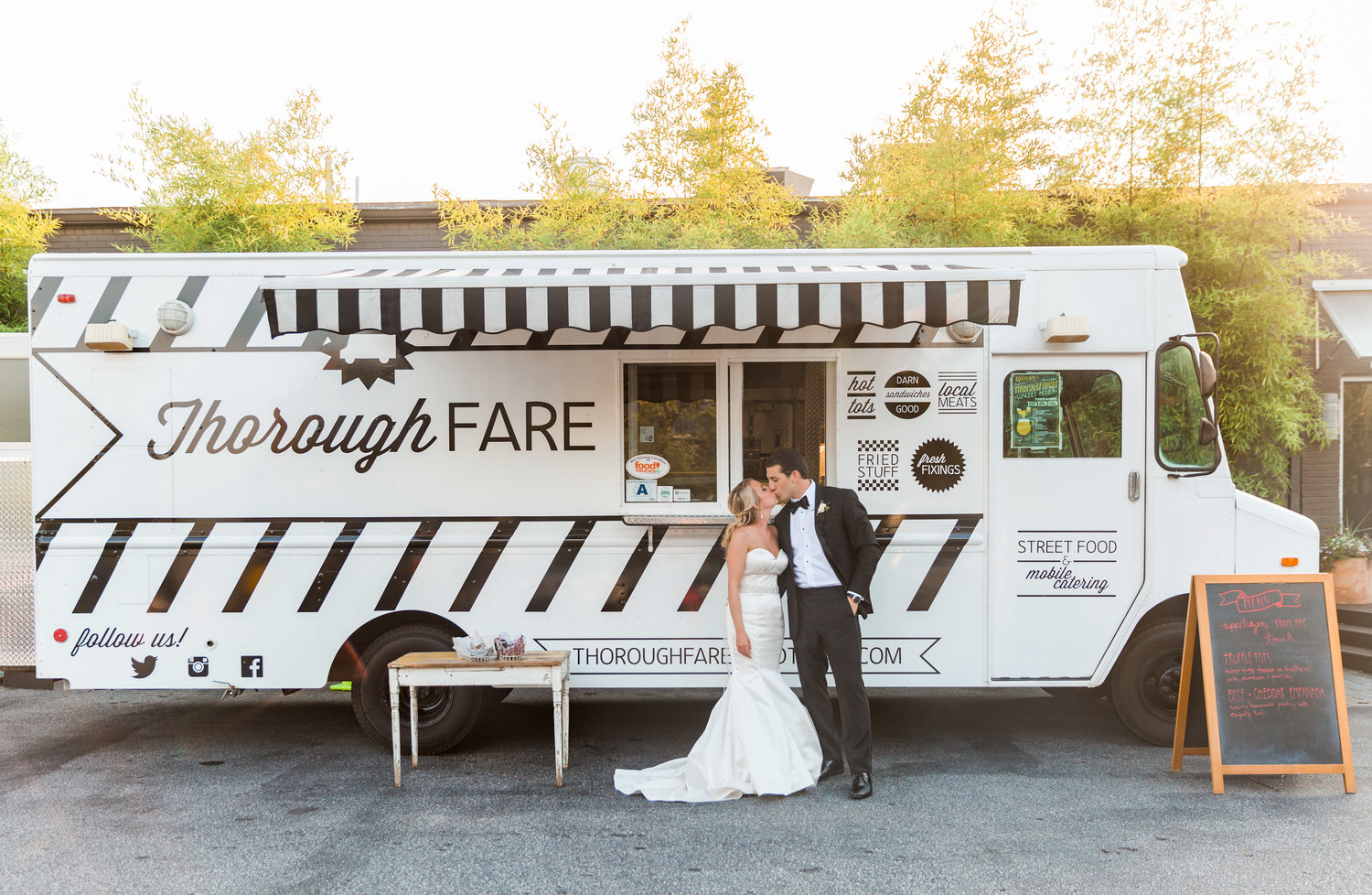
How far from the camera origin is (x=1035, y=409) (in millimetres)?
5008

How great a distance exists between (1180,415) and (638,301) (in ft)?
10.6

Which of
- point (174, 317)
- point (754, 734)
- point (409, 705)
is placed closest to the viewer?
point (754, 734)

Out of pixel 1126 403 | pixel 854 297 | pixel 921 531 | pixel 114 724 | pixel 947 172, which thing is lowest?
pixel 114 724

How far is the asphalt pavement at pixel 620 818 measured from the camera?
362 centimetres

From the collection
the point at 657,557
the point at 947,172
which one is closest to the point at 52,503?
the point at 657,557

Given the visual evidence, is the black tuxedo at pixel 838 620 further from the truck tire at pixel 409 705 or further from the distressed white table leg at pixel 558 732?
the truck tire at pixel 409 705

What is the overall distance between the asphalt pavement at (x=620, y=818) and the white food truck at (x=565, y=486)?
0.51m

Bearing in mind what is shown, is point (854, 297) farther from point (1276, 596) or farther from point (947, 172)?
point (947, 172)

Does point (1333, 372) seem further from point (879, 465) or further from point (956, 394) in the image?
point (879, 465)

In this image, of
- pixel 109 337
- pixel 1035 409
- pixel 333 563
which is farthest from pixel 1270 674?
pixel 109 337

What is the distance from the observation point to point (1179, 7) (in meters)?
8.85

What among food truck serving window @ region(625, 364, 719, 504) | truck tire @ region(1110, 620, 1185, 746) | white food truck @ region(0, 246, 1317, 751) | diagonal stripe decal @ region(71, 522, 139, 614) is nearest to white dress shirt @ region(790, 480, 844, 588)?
white food truck @ region(0, 246, 1317, 751)

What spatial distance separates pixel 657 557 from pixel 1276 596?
3.40m

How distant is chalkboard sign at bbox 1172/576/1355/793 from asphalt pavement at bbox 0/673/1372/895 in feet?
0.69
